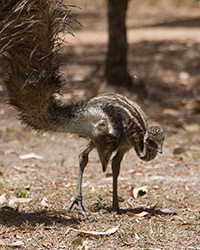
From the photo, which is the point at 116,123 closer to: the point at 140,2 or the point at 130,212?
the point at 130,212

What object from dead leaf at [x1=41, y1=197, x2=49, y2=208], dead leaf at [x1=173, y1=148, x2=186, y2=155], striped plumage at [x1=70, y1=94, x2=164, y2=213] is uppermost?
striped plumage at [x1=70, y1=94, x2=164, y2=213]

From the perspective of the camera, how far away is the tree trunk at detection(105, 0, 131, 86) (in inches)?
352

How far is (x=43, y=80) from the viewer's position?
4.12 m

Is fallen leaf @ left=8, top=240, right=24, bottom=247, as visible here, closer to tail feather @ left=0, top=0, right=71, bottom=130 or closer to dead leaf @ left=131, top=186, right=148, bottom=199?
tail feather @ left=0, top=0, right=71, bottom=130

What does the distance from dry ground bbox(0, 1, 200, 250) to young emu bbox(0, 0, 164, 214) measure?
1.25 feet

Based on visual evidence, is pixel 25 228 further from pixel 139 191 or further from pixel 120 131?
pixel 139 191

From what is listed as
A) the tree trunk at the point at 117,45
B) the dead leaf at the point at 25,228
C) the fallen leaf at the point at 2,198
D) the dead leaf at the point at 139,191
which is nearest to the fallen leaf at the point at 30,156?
the fallen leaf at the point at 2,198

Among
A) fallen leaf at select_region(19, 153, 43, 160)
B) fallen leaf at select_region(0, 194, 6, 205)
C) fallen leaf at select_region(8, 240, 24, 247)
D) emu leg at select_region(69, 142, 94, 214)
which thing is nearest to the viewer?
fallen leaf at select_region(8, 240, 24, 247)

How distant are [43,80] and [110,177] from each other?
2232mm

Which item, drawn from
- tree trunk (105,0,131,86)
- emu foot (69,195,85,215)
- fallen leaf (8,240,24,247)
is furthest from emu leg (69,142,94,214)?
tree trunk (105,0,131,86)

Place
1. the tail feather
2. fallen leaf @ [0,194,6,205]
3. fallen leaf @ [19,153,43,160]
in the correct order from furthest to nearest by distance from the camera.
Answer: fallen leaf @ [19,153,43,160] < fallen leaf @ [0,194,6,205] < the tail feather

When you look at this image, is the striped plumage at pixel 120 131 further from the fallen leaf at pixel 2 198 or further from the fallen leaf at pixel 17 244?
the fallen leaf at pixel 17 244

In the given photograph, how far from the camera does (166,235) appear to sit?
401 cm

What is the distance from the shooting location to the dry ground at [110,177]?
13.3 feet
